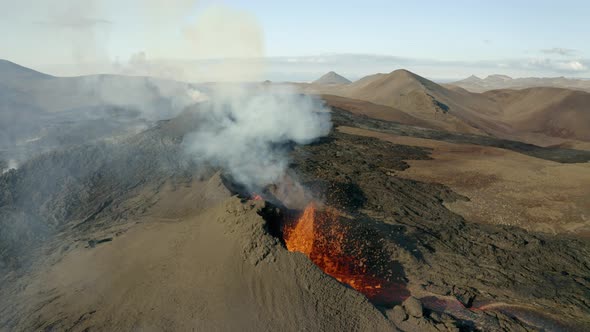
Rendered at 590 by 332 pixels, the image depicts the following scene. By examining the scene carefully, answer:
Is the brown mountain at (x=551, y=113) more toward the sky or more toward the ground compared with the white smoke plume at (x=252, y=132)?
more toward the ground

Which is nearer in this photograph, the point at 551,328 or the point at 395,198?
the point at 551,328

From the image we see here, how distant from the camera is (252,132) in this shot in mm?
22797

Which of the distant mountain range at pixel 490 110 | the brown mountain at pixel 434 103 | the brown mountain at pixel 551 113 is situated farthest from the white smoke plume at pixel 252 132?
the brown mountain at pixel 551 113

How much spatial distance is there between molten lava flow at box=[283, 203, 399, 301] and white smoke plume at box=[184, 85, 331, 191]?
4.27 m

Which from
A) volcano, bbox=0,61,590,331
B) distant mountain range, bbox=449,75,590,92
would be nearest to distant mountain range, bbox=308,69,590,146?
volcano, bbox=0,61,590,331

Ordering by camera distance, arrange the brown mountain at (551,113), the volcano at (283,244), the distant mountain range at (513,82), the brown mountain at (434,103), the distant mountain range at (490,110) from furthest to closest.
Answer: the distant mountain range at (513,82), the brown mountain at (551,113), the brown mountain at (434,103), the distant mountain range at (490,110), the volcano at (283,244)

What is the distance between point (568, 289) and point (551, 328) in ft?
9.07

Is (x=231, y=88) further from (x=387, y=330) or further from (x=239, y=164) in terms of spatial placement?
(x=387, y=330)

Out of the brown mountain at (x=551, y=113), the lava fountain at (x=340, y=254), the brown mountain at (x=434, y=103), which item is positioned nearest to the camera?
the lava fountain at (x=340, y=254)

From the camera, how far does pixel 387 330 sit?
25.9 feet

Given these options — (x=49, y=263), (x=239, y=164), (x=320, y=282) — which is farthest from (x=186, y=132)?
(x=320, y=282)

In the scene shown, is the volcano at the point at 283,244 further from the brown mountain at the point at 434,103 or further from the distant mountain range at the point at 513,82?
the distant mountain range at the point at 513,82

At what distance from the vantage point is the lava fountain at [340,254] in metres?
10.6

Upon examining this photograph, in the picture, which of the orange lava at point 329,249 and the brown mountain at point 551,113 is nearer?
the orange lava at point 329,249
